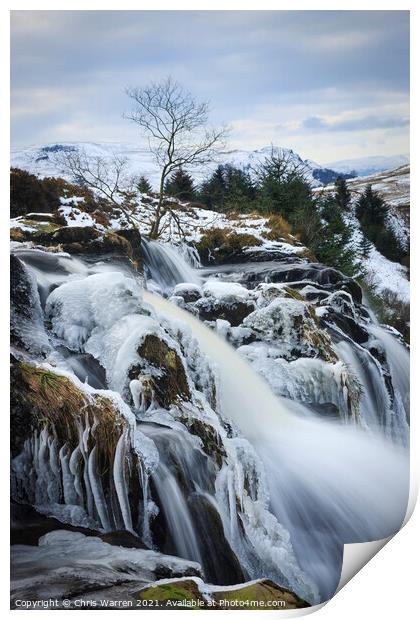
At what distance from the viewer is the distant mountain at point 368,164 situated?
4070 mm

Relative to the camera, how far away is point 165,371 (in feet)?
12.2

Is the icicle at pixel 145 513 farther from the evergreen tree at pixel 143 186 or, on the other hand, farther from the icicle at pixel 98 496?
the evergreen tree at pixel 143 186

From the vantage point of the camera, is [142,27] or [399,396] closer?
[142,27]

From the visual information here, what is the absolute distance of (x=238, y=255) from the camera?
4.06m

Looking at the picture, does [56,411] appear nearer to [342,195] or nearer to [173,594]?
[173,594]

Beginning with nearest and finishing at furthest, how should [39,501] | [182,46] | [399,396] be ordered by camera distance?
[39,501], [182,46], [399,396]

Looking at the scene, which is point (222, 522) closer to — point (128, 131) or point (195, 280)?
point (195, 280)

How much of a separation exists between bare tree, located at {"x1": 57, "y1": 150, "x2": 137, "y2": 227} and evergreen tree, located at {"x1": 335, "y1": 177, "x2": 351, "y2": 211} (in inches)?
48.2

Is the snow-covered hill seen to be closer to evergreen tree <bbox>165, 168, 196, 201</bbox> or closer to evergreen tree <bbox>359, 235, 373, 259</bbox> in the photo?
evergreen tree <bbox>359, 235, 373, 259</bbox>

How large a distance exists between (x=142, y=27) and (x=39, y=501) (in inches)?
95.5

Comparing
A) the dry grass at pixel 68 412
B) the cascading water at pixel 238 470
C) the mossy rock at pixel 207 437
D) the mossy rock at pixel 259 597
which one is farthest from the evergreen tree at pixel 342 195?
the mossy rock at pixel 259 597

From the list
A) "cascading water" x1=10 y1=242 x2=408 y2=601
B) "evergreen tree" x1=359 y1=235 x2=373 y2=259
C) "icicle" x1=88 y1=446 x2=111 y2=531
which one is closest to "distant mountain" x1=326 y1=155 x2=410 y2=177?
"evergreen tree" x1=359 y1=235 x2=373 y2=259

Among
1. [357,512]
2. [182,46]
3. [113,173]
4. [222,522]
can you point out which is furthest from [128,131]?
[357,512]

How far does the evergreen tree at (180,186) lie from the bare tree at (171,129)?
1.1 inches
